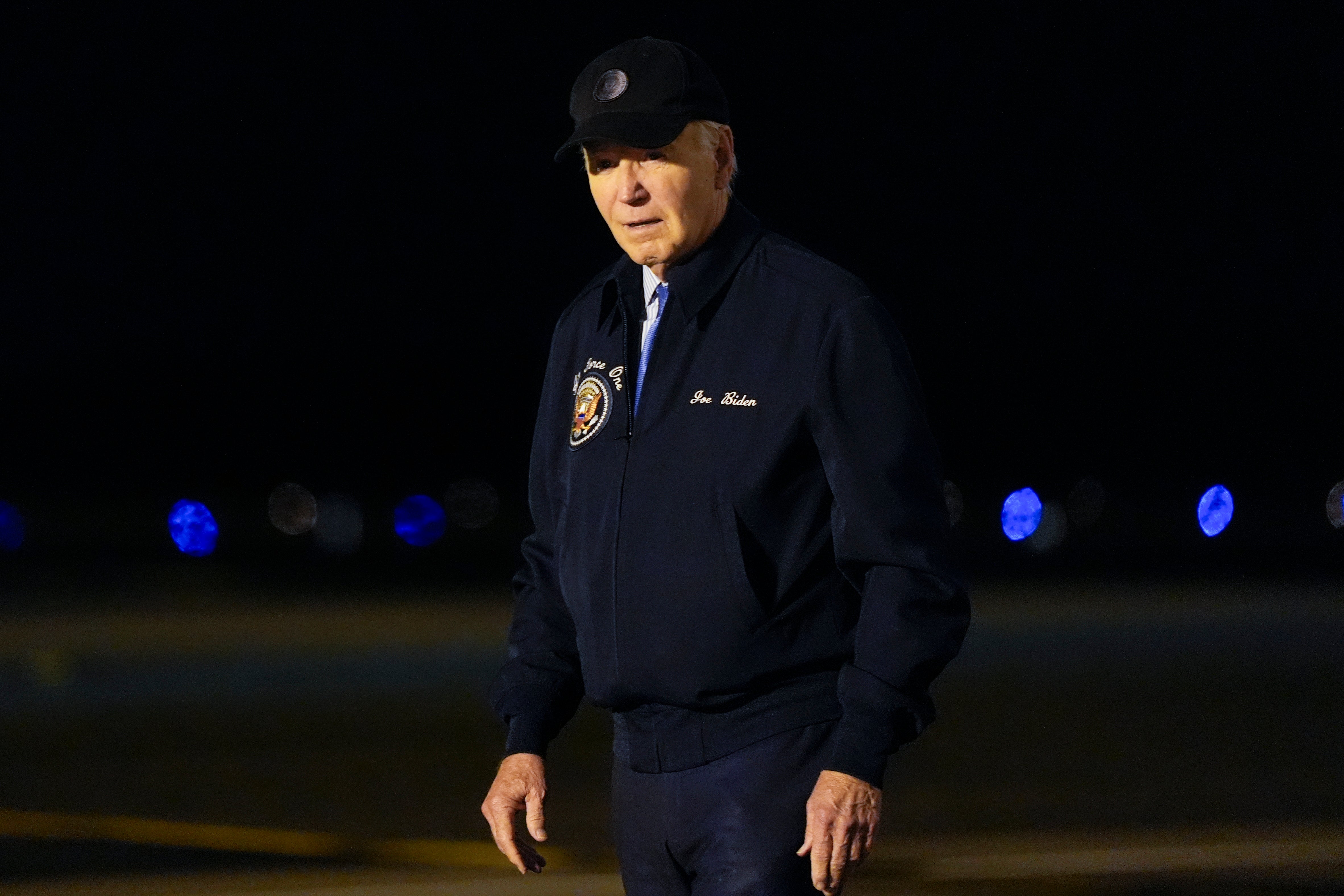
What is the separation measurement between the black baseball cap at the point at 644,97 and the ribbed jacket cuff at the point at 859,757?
0.93 metres

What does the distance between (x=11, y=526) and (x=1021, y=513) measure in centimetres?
1685

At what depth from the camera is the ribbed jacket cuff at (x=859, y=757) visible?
102 inches

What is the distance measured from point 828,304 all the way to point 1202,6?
29448 mm

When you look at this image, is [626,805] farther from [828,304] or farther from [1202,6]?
[1202,6]

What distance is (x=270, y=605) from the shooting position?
78.0ft

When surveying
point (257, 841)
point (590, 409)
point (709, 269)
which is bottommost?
point (257, 841)

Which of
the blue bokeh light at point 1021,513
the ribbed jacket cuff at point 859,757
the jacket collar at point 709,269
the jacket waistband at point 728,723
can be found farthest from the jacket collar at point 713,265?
the blue bokeh light at point 1021,513

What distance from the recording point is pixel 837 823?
2592 millimetres

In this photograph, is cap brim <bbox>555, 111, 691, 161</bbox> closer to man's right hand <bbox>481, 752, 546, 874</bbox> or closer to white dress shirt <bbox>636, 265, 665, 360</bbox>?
white dress shirt <bbox>636, 265, 665, 360</bbox>

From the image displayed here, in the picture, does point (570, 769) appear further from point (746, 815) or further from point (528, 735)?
point (746, 815)

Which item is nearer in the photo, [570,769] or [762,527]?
[762,527]

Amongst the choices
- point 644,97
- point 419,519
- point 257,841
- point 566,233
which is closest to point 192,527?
point 419,519

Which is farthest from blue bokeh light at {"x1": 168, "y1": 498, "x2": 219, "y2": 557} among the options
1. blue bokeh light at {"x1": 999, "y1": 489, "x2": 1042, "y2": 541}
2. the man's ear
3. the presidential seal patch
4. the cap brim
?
the cap brim

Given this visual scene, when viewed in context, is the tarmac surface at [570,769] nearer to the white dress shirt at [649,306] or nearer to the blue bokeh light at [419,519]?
the white dress shirt at [649,306]
